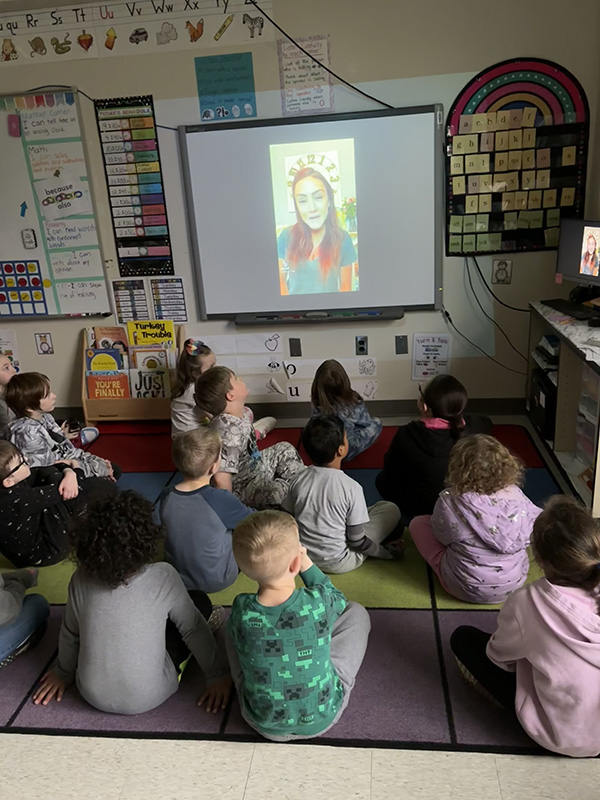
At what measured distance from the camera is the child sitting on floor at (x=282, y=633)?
1.51 metres

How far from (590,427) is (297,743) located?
77.5 inches

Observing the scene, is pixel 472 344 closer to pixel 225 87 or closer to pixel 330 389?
pixel 330 389

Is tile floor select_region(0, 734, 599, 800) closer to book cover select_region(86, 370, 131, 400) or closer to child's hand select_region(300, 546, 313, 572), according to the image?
child's hand select_region(300, 546, 313, 572)

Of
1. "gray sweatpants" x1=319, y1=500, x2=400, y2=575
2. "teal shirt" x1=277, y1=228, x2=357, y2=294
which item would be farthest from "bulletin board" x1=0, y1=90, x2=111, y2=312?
"gray sweatpants" x1=319, y1=500, x2=400, y2=575

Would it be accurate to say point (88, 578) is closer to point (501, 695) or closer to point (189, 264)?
point (501, 695)

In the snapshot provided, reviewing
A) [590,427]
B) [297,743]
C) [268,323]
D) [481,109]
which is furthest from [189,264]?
[297,743]

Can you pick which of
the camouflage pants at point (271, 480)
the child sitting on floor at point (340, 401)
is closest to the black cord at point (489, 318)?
the child sitting on floor at point (340, 401)

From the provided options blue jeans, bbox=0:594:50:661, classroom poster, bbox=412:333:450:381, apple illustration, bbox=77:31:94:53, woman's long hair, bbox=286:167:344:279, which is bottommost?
blue jeans, bbox=0:594:50:661

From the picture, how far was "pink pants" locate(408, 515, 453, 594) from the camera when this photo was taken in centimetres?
229

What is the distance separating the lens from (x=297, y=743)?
5.67ft

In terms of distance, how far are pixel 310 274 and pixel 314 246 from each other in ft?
0.53

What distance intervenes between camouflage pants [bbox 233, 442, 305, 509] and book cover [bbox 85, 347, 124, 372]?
1553mm

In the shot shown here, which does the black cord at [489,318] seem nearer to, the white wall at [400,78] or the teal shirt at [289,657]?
the white wall at [400,78]

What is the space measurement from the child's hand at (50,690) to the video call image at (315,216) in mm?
2466
